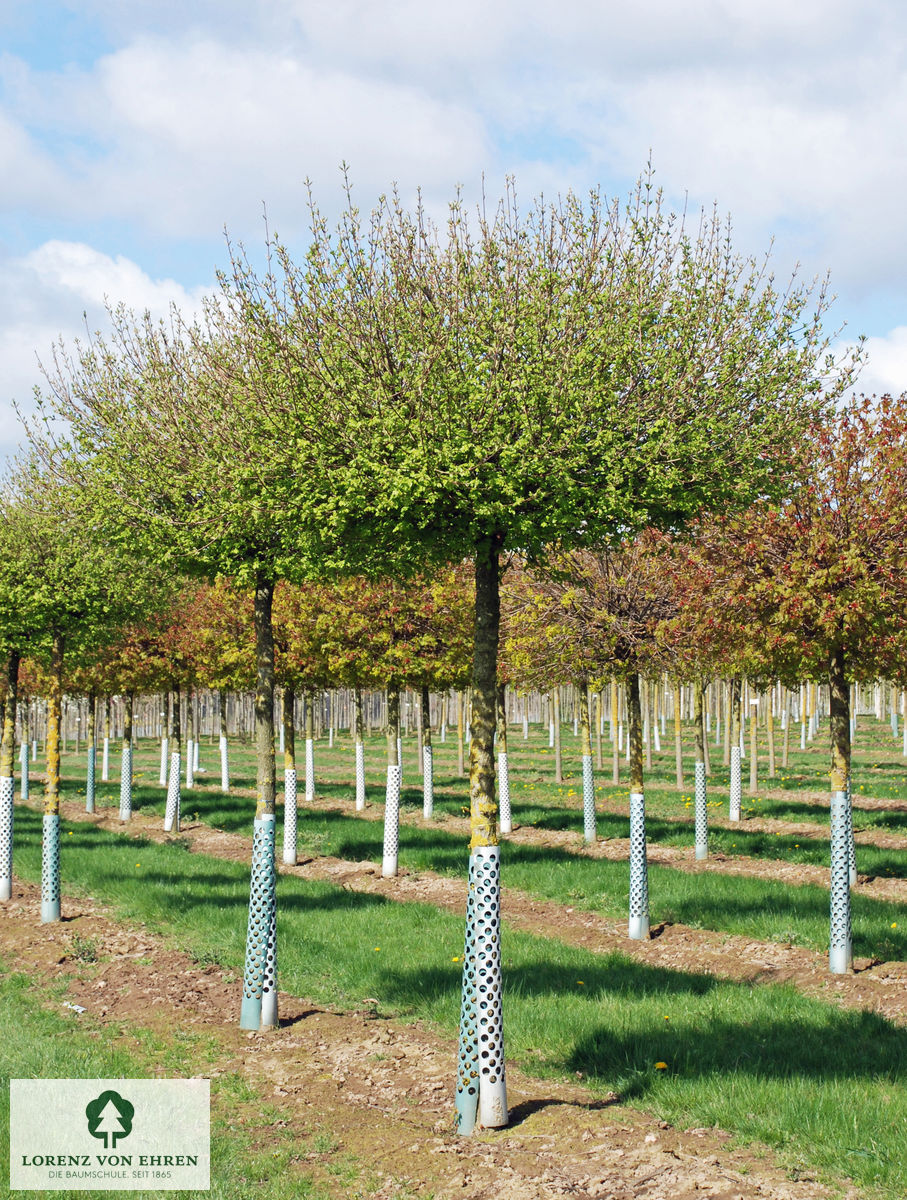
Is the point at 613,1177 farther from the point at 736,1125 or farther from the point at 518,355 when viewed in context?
the point at 518,355

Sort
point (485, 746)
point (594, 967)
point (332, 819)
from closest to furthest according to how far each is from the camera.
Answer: point (485, 746) → point (594, 967) → point (332, 819)

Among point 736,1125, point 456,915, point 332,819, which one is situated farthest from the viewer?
point 332,819

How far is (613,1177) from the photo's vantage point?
629cm

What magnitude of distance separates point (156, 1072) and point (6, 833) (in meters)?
9.20

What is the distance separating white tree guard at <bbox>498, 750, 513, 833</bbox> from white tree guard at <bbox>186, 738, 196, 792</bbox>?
15.7 metres

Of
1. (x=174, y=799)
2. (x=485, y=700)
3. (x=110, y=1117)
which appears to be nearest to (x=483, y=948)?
(x=485, y=700)

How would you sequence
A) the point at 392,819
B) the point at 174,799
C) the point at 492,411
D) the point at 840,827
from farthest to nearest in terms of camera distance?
1. the point at 174,799
2. the point at 392,819
3. the point at 840,827
4. the point at 492,411

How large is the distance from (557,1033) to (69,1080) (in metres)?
4.10

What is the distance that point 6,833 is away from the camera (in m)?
16.4

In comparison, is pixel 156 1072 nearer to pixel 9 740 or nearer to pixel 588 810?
pixel 9 740

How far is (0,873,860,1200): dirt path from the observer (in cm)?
623

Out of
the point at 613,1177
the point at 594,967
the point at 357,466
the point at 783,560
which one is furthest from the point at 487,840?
the point at 783,560

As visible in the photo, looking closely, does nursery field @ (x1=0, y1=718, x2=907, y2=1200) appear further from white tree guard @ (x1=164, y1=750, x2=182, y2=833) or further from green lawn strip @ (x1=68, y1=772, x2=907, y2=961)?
white tree guard @ (x1=164, y1=750, x2=182, y2=833)

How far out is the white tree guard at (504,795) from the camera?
2202cm
